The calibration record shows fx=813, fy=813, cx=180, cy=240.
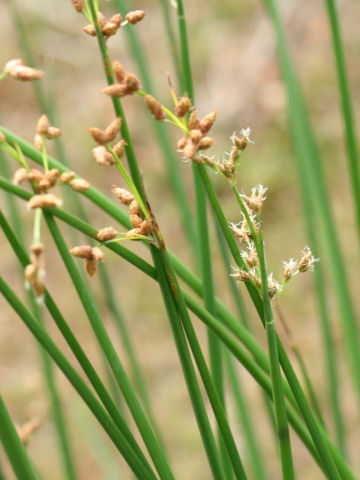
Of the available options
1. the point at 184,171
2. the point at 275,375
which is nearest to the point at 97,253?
the point at 275,375

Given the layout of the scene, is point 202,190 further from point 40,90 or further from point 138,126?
point 138,126

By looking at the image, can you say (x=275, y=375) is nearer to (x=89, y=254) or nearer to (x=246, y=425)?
(x=89, y=254)

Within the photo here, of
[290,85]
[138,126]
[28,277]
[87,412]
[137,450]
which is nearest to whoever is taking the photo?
[28,277]

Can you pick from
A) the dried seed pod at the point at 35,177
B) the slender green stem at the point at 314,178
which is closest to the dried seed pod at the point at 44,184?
the dried seed pod at the point at 35,177

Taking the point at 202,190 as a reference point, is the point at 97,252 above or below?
below

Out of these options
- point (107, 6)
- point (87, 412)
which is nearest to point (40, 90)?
point (87, 412)

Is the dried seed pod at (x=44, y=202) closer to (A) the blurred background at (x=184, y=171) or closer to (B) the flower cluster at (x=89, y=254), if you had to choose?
(B) the flower cluster at (x=89, y=254)
